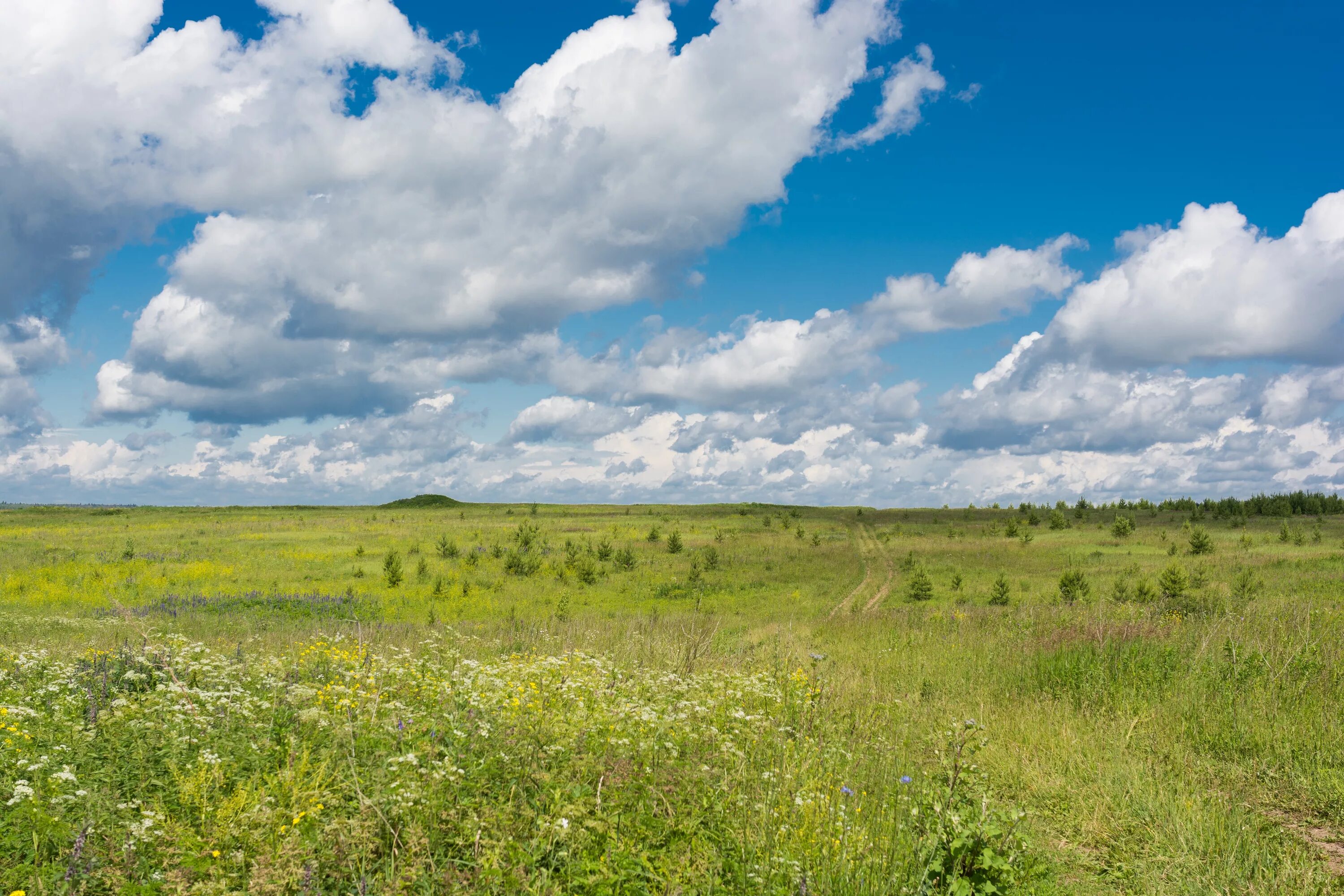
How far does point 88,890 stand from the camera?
3699 millimetres

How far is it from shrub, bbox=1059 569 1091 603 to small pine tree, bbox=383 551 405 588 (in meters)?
25.7

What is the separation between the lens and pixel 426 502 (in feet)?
398

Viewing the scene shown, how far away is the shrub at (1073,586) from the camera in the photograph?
24281mm

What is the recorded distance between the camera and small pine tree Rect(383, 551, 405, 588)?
30234 millimetres

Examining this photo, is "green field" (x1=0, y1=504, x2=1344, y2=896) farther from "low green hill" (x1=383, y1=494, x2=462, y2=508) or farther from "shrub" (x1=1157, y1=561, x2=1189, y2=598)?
"low green hill" (x1=383, y1=494, x2=462, y2=508)

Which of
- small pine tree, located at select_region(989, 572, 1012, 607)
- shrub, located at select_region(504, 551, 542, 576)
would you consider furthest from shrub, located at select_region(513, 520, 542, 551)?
small pine tree, located at select_region(989, 572, 1012, 607)

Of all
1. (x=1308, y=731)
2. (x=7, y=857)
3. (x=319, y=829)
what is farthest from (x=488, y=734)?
(x=1308, y=731)

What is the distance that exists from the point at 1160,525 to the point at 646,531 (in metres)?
41.4

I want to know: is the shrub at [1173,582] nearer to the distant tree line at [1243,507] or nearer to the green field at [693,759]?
the green field at [693,759]

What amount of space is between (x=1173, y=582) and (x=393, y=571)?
29.4 metres

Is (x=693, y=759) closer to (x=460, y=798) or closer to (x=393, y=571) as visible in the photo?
(x=460, y=798)

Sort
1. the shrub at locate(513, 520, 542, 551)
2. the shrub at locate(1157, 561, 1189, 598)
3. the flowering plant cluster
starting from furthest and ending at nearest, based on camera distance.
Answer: the shrub at locate(513, 520, 542, 551)
the shrub at locate(1157, 561, 1189, 598)
the flowering plant cluster

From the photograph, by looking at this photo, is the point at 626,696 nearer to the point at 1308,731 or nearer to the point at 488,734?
the point at 488,734

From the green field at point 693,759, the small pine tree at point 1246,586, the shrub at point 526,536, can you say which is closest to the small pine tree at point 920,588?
the small pine tree at point 1246,586
